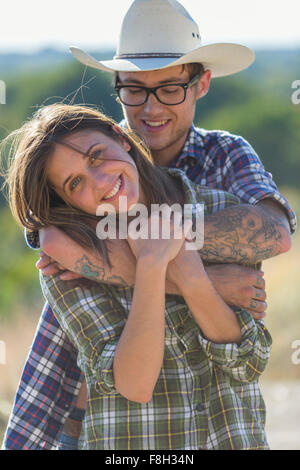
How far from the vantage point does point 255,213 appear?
9.91ft

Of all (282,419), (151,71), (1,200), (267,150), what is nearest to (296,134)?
(267,150)

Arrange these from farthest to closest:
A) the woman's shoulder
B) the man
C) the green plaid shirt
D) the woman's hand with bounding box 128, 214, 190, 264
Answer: the woman's shoulder → the man → the green plaid shirt → the woman's hand with bounding box 128, 214, 190, 264

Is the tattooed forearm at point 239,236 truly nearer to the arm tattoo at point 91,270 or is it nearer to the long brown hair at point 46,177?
the long brown hair at point 46,177

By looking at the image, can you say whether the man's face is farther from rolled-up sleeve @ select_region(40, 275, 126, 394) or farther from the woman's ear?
rolled-up sleeve @ select_region(40, 275, 126, 394)

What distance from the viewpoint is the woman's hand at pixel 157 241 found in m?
2.56

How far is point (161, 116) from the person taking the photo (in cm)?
351

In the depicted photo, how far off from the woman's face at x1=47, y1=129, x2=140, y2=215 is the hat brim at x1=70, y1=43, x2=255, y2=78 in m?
0.75

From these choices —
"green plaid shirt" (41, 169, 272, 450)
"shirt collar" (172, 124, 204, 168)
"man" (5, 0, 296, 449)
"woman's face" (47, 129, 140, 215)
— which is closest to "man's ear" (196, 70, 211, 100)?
"man" (5, 0, 296, 449)

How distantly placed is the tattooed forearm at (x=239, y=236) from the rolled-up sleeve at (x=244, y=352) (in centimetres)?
23

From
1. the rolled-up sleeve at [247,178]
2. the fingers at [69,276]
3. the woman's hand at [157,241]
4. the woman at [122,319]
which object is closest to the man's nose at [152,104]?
the rolled-up sleeve at [247,178]
